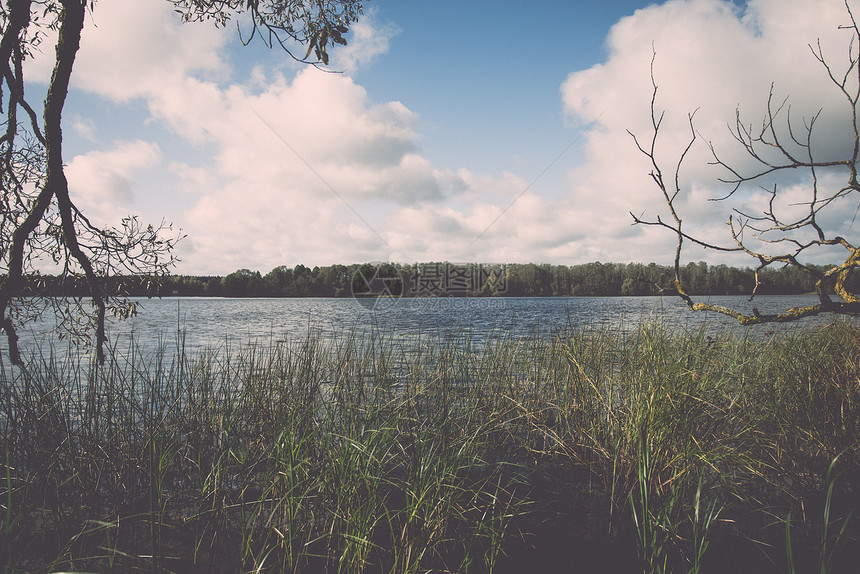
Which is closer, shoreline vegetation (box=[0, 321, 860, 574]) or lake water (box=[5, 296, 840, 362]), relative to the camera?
shoreline vegetation (box=[0, 321, 860, 574])

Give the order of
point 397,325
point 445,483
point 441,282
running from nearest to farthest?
1. point 445,483
2. point 397,325
3. point 441,282

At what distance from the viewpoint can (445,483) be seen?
2.96m

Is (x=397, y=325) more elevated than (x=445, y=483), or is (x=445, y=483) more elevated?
(x=397, y=325)

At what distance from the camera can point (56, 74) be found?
11.3ft

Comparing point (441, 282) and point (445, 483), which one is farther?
point (441, 282)

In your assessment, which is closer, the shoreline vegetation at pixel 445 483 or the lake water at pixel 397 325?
the shoreline vegetation at pixel 445 483

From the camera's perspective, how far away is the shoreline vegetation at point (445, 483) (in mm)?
2617

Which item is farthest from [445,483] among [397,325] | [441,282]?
[441,282]

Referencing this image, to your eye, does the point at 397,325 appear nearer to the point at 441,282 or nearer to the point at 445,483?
the point at 445,483

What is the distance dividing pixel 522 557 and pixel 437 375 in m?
2.49

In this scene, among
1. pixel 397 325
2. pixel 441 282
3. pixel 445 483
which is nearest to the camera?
pixel 445 483

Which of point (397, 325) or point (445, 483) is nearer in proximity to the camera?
point (445, 483)

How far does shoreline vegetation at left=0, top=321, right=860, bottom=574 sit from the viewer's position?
262 centimetres

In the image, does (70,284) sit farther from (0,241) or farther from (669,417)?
(669,417)
